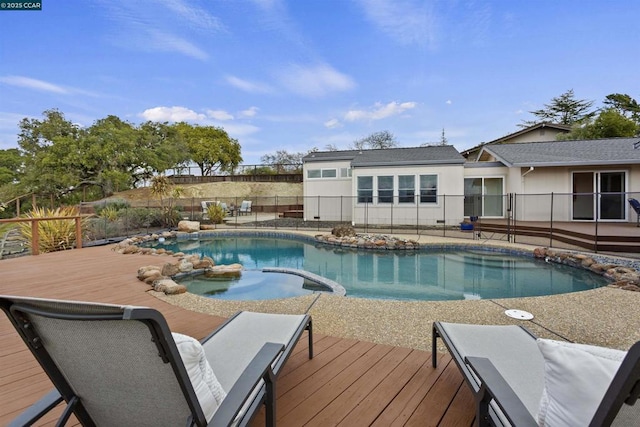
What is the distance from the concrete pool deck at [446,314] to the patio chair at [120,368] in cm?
212

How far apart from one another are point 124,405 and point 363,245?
30.9 feet

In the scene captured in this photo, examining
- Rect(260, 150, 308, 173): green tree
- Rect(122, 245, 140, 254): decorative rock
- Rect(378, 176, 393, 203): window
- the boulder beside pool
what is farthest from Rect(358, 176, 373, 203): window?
Rect(260, 150, 308, 173): green tree

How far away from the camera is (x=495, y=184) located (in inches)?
543

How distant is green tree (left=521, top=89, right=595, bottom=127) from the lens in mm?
27969

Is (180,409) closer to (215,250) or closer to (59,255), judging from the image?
(59,255)

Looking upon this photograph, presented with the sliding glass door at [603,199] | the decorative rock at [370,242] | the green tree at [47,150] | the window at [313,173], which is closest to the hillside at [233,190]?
the green tree at [47,150]

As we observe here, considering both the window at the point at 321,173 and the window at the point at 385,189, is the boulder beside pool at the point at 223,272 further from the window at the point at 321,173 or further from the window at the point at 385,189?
the window at the point at 321,173

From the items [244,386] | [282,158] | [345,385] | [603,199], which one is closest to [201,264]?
[345,385]

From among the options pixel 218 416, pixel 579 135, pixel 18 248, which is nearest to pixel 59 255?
pixel 18 248

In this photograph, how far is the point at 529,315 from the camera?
12.9 ft

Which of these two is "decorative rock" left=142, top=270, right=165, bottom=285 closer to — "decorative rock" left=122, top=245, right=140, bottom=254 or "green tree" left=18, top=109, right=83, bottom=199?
"decorative rock" left=122, top=245, right=140, bottom=254

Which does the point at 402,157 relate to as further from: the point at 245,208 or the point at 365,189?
the point at 245,208

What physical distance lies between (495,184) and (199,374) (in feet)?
49.0

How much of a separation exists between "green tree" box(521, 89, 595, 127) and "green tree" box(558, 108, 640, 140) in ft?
29.1
